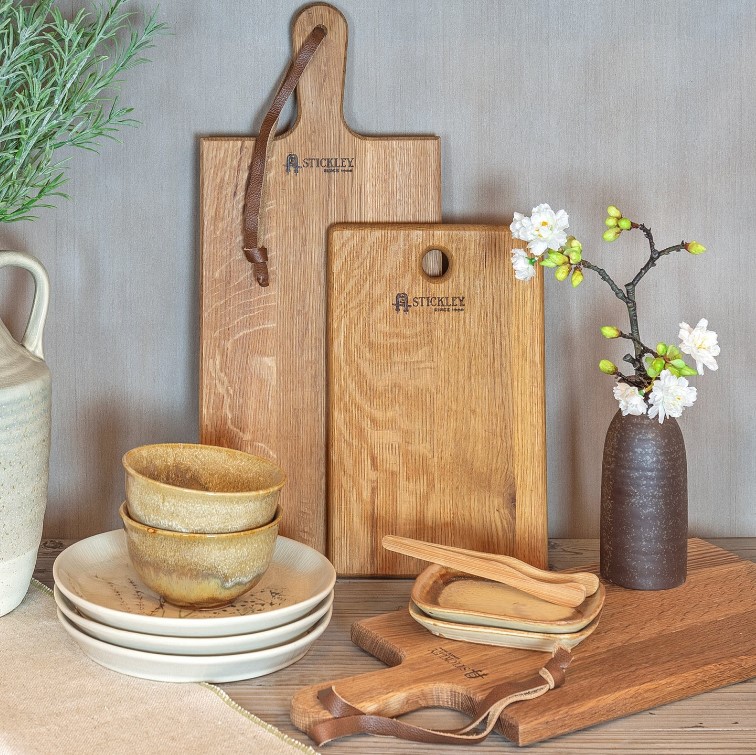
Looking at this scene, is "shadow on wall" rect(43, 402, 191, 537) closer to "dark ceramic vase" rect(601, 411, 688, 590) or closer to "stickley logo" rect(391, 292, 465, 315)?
"stickley logo" rect(391, 292, 465, 315)

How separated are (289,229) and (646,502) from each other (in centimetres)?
45

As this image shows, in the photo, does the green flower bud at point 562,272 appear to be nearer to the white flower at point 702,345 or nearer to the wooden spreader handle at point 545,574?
the white flower at point 702,345

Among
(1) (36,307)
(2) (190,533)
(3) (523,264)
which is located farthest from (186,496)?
(3) (523,264)

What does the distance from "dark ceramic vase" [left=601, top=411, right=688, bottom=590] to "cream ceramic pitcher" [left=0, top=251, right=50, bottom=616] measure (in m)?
0.54

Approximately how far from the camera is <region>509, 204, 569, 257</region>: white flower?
87 centimetres

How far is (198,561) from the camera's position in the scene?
761mm

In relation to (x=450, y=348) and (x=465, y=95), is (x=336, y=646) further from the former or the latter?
(x=465, y=95)

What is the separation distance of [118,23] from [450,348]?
0.49m

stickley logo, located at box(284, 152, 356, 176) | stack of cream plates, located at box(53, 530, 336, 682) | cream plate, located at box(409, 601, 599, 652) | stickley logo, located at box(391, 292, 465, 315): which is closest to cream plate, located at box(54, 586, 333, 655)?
stack of cream plates, located at box(53, 530, 336, 682)

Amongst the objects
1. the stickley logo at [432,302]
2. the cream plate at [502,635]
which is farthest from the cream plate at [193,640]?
the stickley logo at [432,302]

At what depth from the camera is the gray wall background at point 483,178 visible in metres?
1.02

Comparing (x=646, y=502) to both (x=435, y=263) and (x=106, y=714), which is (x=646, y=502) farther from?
(x=106, y=714)

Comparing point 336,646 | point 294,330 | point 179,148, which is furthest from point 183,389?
point 336,646

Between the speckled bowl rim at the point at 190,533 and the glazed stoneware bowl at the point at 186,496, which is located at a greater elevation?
the glazed stoneware bowl at the point at 186,496
